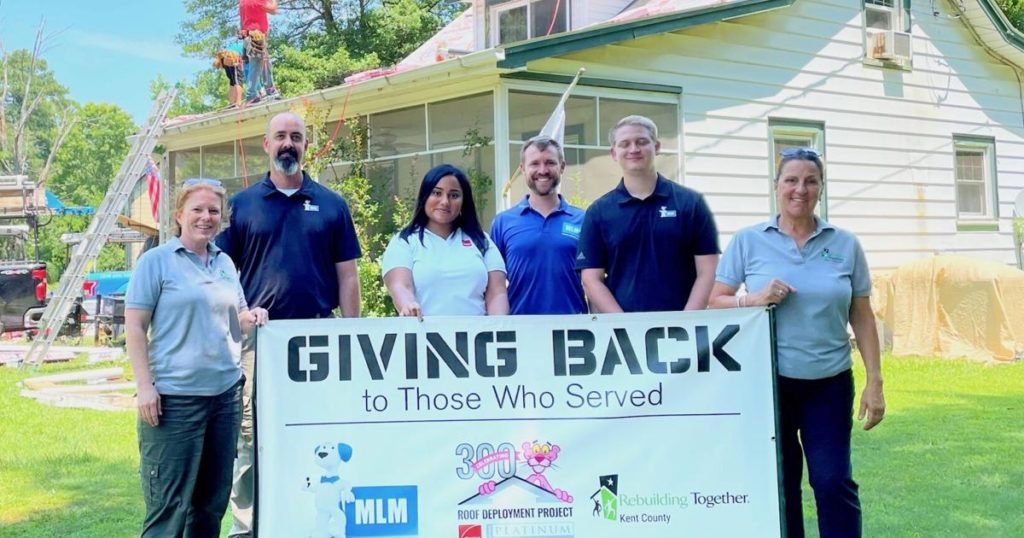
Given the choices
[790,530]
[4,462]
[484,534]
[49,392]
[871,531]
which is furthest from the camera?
[49,392]

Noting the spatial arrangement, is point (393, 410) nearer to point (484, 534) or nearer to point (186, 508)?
point (484, 534)

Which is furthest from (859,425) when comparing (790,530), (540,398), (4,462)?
(4,462)

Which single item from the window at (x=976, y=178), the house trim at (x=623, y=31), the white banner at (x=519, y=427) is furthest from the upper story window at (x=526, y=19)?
the white banner at (x=519, y=427)

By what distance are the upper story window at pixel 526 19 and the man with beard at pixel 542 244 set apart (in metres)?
8.55

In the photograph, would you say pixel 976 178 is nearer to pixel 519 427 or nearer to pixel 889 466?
pixel 889 466

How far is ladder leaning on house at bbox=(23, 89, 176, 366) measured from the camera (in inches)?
531

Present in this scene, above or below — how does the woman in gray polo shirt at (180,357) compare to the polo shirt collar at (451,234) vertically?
below

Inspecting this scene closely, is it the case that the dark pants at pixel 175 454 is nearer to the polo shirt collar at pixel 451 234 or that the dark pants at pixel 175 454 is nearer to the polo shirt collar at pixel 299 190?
the polo shirt collar at pixel 299 190

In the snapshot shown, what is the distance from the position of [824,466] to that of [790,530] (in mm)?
390

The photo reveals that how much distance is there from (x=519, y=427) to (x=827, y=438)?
1.23 meters

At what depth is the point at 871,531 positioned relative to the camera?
195 inches

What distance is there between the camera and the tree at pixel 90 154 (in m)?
71.2

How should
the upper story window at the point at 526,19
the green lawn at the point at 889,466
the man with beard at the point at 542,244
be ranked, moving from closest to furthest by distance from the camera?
the man with beard at the point at 542,244 < the green lawn at the point at 889,466 < the upper story window at the point at 526,19

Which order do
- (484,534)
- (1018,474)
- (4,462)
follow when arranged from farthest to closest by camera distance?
(4,462) < (1018,474) < (484,534)
